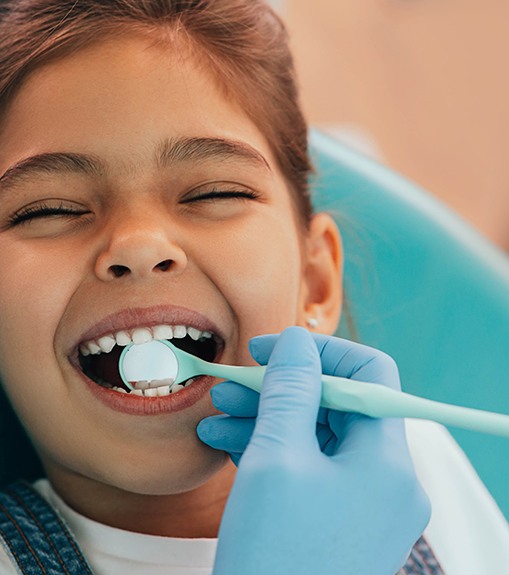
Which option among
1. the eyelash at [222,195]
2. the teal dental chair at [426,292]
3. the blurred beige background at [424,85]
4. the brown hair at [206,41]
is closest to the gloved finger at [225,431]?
the eyelash at [222,195]

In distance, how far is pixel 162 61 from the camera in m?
0.97

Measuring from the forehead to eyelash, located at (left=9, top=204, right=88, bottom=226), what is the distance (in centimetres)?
5

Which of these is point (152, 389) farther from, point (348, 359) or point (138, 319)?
point (348, 359)

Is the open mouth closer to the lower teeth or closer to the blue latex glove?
the lower teeth

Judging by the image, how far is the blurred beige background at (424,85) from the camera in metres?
2.61

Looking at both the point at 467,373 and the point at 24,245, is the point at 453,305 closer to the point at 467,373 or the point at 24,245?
the point at 467,373

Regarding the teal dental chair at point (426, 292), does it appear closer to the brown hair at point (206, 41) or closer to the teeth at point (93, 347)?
the brown hair at point (206, 41)

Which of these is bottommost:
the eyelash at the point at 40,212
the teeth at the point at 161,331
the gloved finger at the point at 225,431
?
the gloved finger at the point at 225,431

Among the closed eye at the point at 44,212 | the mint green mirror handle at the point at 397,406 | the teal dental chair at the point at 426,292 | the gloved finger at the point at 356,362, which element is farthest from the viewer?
the teal dental chair at the point at 426,292

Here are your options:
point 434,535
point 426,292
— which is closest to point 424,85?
point 426,292

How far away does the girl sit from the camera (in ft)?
2.73

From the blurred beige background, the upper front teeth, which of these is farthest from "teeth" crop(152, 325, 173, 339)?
the blurred beige background

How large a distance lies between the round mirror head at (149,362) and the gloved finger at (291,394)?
126 millimetres

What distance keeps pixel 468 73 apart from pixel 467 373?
65.6 inches
